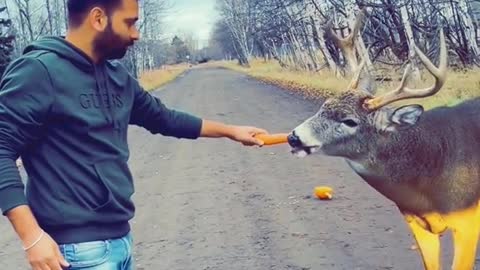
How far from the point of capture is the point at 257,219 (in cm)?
864

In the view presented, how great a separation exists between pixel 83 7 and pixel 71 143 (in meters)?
0.54

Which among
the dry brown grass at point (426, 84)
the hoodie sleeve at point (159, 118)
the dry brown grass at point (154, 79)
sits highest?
the hoodie sleeve at point (159, 118)

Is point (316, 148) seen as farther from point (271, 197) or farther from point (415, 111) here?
point (271, 197)

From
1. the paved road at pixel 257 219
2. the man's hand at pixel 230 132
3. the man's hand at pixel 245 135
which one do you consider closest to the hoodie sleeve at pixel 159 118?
the man's hand at pixel 230 132

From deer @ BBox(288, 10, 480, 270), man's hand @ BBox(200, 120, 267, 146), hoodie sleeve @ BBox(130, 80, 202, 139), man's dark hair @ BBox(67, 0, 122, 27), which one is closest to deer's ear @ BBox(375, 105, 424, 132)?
deer @ BBox(288, 10, 480, 270)

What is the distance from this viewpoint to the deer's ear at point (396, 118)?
17.6 ft

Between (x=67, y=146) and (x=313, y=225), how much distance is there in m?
5.20

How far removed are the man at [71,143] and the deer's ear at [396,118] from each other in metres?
2.54

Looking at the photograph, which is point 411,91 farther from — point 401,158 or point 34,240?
point 34,240

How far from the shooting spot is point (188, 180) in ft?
37.6

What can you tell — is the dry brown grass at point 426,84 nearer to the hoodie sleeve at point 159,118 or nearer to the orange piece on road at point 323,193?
the orange piece on road at point 323,193

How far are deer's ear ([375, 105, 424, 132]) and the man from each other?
254cm

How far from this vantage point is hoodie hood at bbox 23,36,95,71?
10.5ft

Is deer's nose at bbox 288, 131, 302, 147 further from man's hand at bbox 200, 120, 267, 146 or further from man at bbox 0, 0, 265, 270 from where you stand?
man at bbox 0, 0, 265, 270
